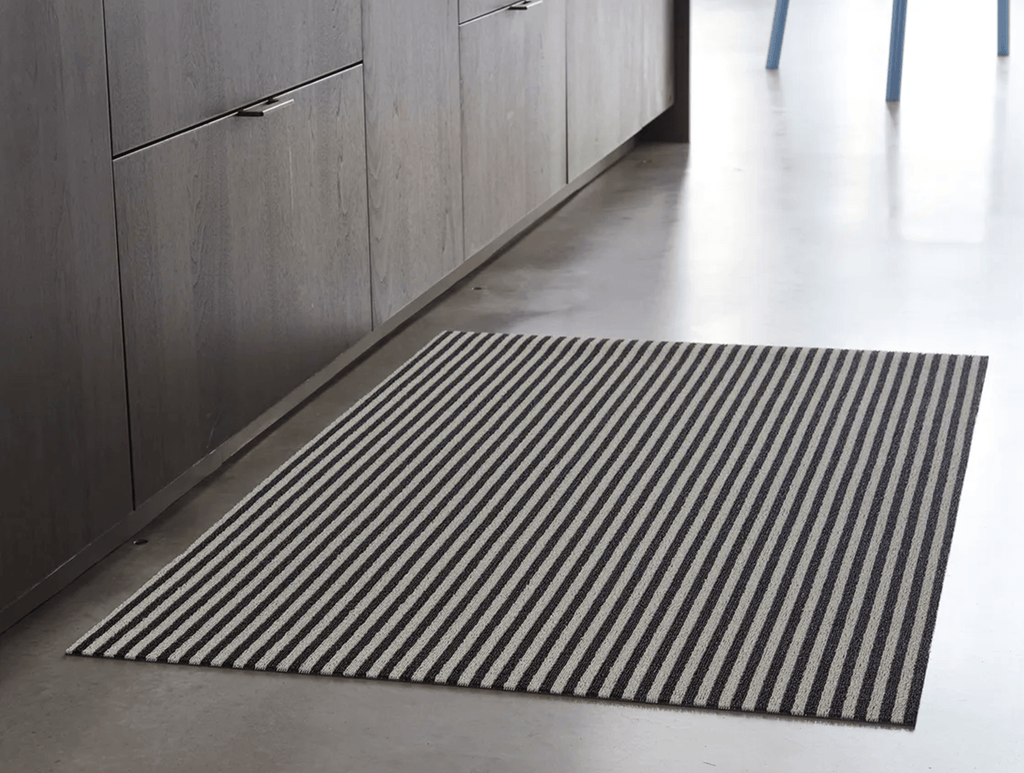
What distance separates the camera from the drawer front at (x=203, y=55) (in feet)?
6.41

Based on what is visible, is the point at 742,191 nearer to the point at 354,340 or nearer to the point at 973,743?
the point at 354,340

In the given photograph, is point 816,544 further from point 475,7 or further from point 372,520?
point 475,7

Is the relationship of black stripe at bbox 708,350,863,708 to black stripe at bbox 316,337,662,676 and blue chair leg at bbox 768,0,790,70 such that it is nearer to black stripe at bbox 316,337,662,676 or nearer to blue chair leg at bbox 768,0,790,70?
black stripe at bbox 316,337,662,676

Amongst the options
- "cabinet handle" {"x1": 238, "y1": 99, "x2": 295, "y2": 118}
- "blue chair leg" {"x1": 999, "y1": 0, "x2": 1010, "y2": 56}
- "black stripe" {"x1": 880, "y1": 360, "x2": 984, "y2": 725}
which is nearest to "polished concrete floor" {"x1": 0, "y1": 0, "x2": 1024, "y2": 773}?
"black stripe" {"x1": 880, "y1": 360, "x2": 984, "y2": 725}

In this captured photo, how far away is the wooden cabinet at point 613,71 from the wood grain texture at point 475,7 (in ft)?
1.95

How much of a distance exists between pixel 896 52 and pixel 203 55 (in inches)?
165

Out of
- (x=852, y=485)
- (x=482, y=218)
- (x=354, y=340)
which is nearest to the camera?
(x=852, y=485)

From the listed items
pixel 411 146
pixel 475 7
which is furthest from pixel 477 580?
pixel 475 7

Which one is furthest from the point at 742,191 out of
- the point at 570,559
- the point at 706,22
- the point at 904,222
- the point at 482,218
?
the point at 706,22

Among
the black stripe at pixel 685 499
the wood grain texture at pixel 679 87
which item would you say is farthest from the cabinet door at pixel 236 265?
the wood grain texture at pixel 679 87

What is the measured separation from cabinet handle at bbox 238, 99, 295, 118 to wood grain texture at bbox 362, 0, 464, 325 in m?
0.41

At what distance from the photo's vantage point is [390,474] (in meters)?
2.35

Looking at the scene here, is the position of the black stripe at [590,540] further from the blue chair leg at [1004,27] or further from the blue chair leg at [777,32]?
the blue chair leg at [1004,27]

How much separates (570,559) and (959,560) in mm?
509
